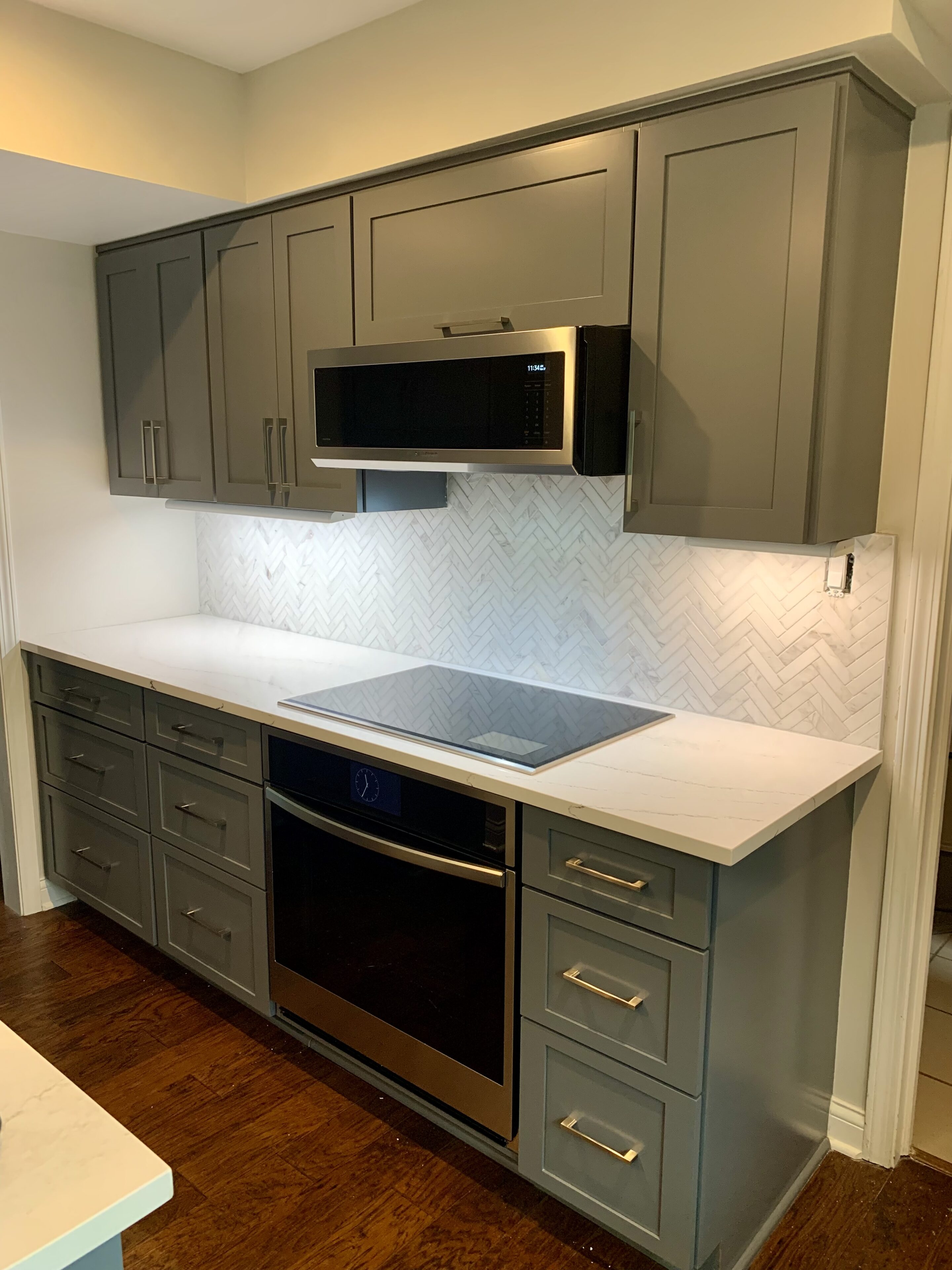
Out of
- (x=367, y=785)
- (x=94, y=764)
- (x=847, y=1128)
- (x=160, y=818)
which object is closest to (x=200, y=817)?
(x=160, y=818)

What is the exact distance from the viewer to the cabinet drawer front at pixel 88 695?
2805 millimetres

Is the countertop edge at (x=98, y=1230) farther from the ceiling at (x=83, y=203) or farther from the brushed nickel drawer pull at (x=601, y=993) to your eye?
the ceiling at (x=83, y=203)

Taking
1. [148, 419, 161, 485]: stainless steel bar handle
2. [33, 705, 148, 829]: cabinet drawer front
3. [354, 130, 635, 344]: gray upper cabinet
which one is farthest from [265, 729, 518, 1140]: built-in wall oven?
[148, 419, 161, 485]: stainless steel bar handle

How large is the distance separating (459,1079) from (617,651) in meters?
1.05

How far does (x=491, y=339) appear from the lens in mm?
1947

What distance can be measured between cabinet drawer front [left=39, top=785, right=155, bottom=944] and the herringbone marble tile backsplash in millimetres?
866

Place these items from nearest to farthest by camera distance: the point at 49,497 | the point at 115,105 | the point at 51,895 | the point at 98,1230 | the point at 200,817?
the point at 98,1230, the point at 115,105, the point at 200,817, the point at 49,497, the point at 51,895

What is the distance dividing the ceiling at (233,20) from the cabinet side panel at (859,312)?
1.07m

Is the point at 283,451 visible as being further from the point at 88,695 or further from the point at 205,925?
the point at 205,925

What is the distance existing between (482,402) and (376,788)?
2.81 ft

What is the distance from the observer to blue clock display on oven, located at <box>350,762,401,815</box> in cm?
208

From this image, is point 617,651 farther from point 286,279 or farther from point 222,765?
point 286,279

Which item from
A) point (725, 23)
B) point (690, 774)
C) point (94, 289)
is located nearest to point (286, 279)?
point (94, 289)

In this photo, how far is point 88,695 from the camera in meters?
2.96
